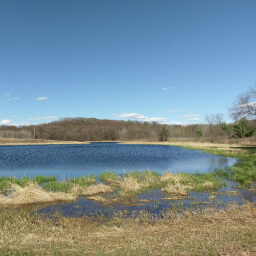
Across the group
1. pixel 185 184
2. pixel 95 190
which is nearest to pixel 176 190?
pixel 185 184

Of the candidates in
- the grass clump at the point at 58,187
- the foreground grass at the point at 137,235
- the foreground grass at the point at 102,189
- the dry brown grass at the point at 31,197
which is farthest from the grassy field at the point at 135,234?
the grass clump at the point at 58,187

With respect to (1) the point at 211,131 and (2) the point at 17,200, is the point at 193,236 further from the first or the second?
(1) the point at 211,131

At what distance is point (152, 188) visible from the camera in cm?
1399

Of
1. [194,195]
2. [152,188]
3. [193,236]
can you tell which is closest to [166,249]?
[193,236]

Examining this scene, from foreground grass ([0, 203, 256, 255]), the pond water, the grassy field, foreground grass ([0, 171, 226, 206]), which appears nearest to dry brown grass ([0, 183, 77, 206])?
foreground grass ([0, 171, 226, 206])

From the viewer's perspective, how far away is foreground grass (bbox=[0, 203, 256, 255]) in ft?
17.7

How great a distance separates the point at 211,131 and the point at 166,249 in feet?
274

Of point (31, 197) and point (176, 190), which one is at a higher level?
point (31, 197)

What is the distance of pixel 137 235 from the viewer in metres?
6.62

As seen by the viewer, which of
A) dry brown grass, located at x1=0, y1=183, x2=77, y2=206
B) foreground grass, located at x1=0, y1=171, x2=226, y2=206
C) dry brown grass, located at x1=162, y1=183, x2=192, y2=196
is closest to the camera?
dry brown grass, located at x1=0, y1=183, x2=77, y2=206

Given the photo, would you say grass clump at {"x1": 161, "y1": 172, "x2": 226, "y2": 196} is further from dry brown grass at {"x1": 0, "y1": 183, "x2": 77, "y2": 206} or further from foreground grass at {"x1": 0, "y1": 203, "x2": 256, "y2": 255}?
dry brown grass at {"x1": 0, "y1": 183, "x2": 77, "y2": 206}

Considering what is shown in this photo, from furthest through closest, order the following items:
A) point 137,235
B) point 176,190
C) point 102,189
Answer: point 102,189 < point 176,190 < point 137,235

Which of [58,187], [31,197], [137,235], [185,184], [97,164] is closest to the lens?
[137,235]

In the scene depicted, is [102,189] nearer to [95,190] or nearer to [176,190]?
[95,190]
